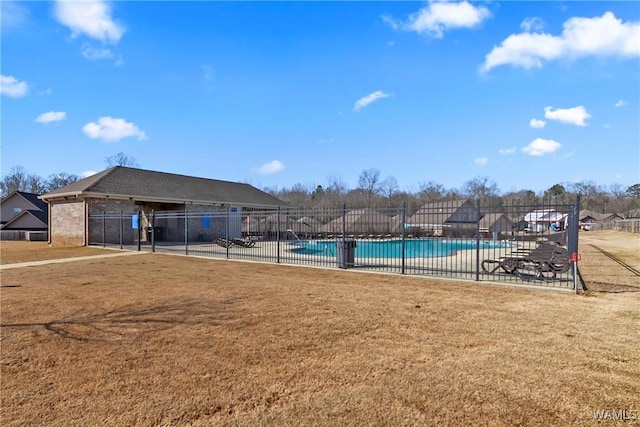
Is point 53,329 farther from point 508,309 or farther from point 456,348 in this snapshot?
point 508,309

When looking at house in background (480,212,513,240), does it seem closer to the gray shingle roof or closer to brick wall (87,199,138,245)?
the gray shingle roof

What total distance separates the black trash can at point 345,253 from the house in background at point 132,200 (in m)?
7.75

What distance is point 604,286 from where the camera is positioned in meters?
8.84

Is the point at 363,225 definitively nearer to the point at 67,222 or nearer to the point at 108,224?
the point at 108,224

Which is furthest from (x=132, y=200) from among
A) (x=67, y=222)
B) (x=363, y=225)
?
(x=363, y=225)

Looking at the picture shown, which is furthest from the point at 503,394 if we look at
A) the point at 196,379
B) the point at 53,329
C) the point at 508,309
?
the point at 53,329

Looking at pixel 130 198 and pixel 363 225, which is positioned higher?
pixel 130 198

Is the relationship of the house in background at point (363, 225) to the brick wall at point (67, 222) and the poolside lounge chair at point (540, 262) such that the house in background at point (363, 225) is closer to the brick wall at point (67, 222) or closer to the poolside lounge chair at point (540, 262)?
the poolside lounge chair at point (540, 262)

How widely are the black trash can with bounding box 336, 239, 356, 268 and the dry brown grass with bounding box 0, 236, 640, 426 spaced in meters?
4.33

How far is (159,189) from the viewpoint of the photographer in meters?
25.5

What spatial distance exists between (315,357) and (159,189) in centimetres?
2400

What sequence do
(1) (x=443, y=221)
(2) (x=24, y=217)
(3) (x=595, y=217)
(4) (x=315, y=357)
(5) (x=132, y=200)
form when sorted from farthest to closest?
1. (3) (x=595, y=217)
2. (2) (x=24, y=217)
3. (1) (x=443, y=221)
4. (5) (x=132, y=200)
5. (4) (x=315, y=357)

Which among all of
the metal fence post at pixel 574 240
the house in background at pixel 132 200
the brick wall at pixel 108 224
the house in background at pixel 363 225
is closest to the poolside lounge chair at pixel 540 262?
the metal fence post at pixel 574 240

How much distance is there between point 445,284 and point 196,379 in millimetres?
6888
